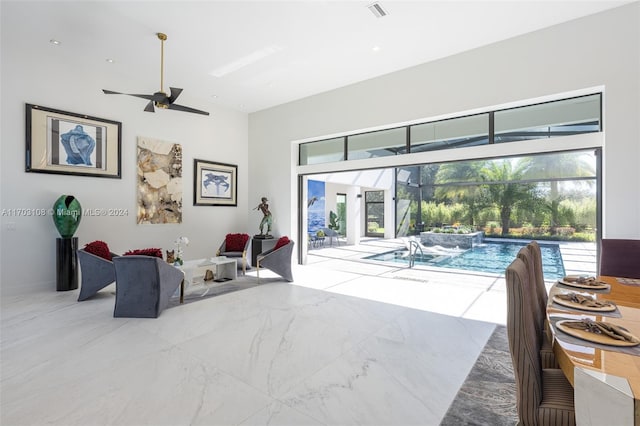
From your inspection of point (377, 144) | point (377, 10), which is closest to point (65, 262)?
point (377, 144)

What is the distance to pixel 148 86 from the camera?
21.2 feet

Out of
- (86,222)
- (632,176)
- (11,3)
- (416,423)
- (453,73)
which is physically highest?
(11,3)

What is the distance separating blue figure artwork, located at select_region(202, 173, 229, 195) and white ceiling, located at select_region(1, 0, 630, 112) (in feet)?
7.22

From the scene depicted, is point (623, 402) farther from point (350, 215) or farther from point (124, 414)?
point (350, 215)

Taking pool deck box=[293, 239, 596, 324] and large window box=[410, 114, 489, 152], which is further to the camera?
large window box=[410, 114, 489, 152]

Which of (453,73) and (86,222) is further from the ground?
(453,73)

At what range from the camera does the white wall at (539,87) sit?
402 cm

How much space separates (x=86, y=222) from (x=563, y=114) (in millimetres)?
7927

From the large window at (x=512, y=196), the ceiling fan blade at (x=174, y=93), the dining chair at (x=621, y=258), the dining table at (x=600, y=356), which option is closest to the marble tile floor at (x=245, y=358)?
the dining table at (x=600, y=356)

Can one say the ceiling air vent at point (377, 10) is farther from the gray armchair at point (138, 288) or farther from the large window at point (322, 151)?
the gray armchair at point (138, 288)

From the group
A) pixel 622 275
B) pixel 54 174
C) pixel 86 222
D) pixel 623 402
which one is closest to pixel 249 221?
pixel 86 222

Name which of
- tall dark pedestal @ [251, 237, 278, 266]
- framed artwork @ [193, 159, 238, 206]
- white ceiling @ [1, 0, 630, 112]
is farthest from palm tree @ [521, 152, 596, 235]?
framed artwork @ [193, 159, 238, 206]

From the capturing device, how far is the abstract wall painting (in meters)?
6.41

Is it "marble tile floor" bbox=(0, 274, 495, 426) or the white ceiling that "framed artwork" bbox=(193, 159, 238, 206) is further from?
"marble tile floor" bbox=(0, 274, 495, 426)
